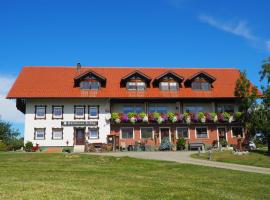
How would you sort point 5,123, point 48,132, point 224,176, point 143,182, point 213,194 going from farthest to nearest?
1. point 5,123
2. point 48,132
3. point 224,176
4. point 143,182
5. point 213,194

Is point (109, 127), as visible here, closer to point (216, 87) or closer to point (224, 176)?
point (216, 87)

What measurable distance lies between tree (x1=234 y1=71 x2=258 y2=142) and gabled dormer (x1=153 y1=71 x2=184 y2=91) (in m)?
Answer: 6.36

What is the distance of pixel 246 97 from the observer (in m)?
37.6

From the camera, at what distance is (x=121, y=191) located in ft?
39.7

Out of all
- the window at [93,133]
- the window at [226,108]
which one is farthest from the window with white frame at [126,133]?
the window at [226,108]

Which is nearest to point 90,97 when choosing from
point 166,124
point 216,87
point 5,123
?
point 166,124

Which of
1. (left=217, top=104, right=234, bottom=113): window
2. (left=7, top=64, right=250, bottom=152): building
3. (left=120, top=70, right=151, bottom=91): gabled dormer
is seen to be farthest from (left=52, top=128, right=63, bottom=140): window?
(left=217, top=104, right=234, bottom=113): window

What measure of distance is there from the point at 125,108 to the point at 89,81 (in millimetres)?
4916

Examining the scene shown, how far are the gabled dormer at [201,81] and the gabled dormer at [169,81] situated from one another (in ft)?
4.21

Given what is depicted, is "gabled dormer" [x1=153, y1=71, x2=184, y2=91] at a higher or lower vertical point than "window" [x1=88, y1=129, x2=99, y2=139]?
higher

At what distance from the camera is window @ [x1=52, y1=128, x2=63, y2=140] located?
128 feet

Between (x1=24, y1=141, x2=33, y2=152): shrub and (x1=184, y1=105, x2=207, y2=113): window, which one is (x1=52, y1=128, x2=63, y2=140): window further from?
(x1=184, y1=105, x2=207, y2=113): window

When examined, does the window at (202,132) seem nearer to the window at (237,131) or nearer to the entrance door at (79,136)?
the window at (237,131)

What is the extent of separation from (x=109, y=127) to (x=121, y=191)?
27.5 metres
